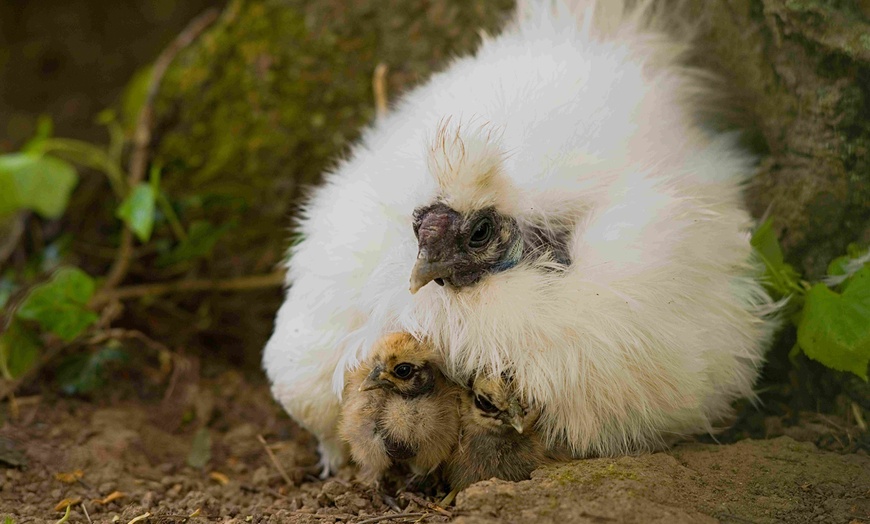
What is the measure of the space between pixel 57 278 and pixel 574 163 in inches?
78.5

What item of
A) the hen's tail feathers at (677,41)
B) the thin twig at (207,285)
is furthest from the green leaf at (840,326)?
the thin twig at (207,285)

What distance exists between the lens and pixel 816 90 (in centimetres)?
241

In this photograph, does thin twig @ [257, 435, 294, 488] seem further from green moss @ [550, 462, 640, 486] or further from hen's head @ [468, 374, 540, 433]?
green moss @ [550, 462, 640, 486]

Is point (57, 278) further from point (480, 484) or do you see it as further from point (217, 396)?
point (480, 484)

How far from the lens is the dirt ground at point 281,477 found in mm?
1878

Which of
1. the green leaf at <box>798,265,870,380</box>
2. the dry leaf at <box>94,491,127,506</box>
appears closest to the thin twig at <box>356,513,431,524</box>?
the dry leaf at <box>94,491,127,506</box>

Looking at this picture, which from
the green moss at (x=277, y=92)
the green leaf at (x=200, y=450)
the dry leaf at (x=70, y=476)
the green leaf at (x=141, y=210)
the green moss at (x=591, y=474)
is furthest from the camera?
the green moss at (x=277, y=92)

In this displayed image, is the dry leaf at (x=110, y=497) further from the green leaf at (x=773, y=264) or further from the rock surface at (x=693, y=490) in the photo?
the green leaf at (x=773, y=264)

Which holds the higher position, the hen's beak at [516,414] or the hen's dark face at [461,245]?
the hen's dark face at [461,245]

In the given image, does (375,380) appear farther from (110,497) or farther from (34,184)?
(34,184)

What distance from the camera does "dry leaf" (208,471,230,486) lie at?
268 centimetres

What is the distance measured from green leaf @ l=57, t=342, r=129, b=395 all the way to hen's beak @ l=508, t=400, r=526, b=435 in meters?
1.92

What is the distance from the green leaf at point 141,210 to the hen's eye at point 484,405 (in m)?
1.65

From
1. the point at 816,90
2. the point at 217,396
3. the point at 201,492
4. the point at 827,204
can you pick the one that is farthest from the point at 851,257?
the point at 217,396
